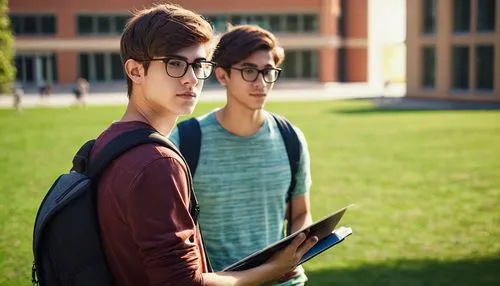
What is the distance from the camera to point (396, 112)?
3083 centimetres

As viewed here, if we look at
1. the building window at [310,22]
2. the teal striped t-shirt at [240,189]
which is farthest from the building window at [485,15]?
the teal striped t-shirt at [240,189]

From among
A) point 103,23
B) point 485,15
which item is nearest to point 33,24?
point 103,23

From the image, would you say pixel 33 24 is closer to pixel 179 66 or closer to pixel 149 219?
pixel 179 66

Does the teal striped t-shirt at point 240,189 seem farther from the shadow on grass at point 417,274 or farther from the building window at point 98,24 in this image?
the building window at point 98,24

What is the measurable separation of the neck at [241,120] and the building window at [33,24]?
191 ft

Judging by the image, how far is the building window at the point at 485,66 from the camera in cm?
3894

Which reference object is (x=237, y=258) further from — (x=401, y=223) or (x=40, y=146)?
(x=40, y=146)

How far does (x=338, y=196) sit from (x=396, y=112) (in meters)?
20.0

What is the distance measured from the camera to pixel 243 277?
2.40 m

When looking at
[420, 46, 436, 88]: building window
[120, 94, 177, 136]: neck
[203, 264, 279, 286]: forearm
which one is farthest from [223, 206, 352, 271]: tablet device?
[420, 46, 436, 88]: building window

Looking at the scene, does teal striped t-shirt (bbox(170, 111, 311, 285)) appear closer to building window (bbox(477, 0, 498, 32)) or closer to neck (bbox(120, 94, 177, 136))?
neck (bbox(120, 94, 177, 136))

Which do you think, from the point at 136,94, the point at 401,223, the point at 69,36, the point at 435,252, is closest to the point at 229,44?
the point at 136,94

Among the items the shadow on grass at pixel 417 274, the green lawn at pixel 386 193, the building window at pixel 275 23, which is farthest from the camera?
the building window at pixel 275 23

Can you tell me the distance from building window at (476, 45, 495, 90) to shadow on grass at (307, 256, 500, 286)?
3322cm
